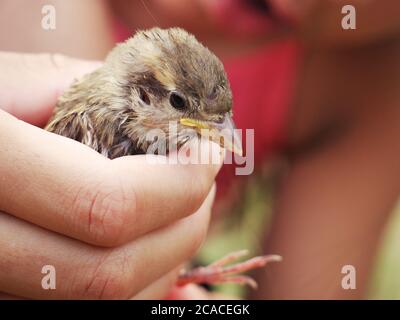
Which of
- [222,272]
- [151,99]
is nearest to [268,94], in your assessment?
[222,272]

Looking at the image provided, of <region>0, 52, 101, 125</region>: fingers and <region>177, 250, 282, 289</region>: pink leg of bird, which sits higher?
<region>0, 52, 101, 125</region>: fingers

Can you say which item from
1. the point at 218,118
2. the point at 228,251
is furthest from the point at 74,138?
the point at 228,251

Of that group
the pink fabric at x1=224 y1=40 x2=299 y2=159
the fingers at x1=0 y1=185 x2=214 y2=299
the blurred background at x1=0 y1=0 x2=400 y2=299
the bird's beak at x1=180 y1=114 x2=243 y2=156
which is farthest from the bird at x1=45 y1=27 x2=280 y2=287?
the pink fabric at x1=224 y1=40 x2=299 y2=159

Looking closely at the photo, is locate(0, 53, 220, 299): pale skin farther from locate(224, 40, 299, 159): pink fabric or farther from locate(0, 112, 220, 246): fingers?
locate(224, 40, 299, 159): pink fabric

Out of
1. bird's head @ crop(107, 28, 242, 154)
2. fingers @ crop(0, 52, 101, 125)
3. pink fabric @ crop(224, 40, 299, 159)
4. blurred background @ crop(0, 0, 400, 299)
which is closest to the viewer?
bird's head @ crop(107, 28, 242, 154)

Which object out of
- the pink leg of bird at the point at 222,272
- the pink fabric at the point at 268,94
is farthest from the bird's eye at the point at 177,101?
the pink fabric at the point at 268,94

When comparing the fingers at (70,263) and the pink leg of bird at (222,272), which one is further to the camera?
the pink leg of bird at (222,272)

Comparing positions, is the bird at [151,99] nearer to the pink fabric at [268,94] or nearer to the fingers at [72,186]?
the fingers at [72,186]

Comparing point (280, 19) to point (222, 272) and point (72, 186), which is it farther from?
point (72, 186)
